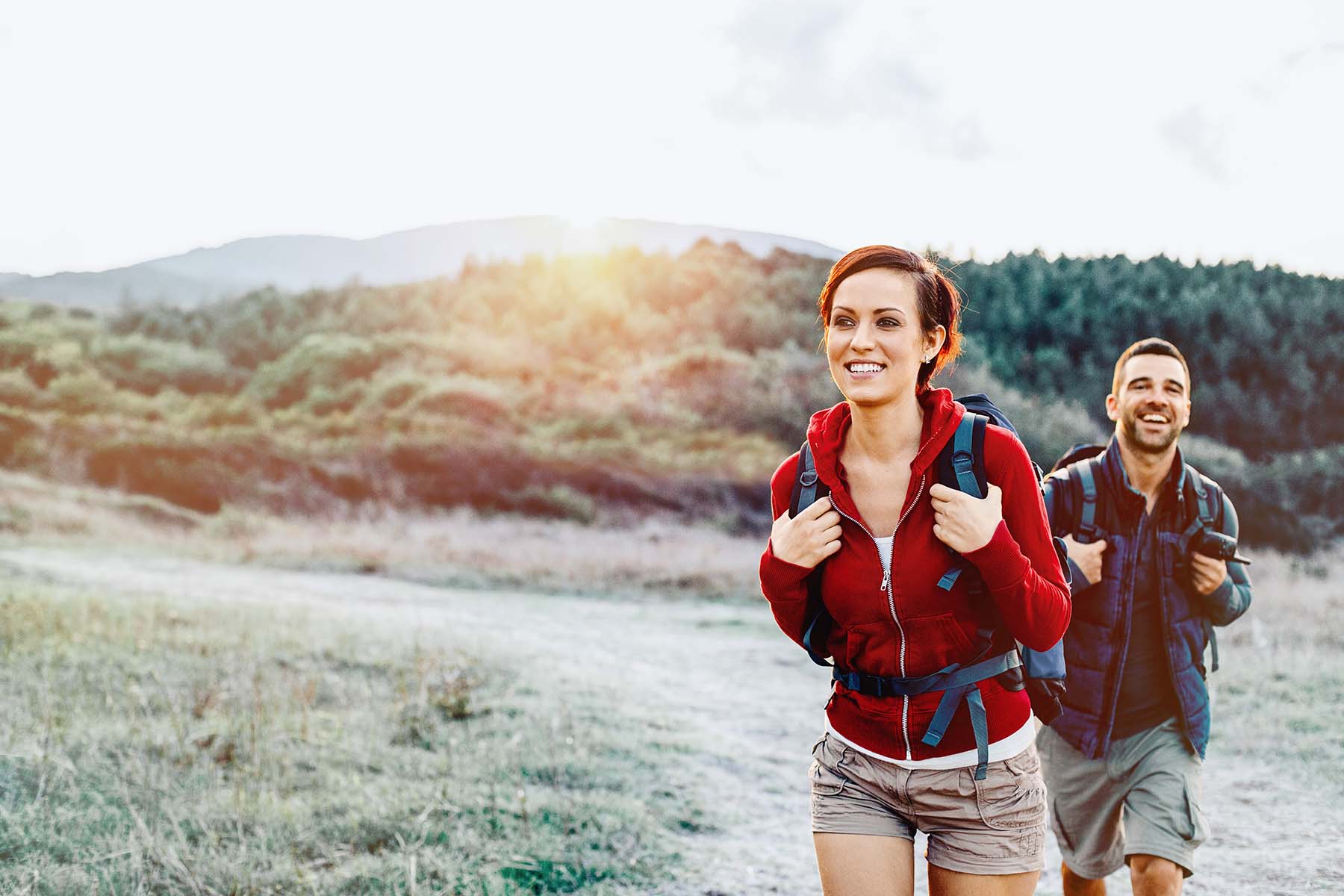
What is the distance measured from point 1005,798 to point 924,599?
52 centimetres

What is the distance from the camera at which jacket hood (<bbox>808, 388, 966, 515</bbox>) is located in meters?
2.35

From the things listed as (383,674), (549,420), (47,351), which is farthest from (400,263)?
(383,674)

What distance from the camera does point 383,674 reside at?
8.94 metres

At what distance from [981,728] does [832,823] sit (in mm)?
438

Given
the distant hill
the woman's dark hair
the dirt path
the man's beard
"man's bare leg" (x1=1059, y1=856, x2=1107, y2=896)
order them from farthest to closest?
the distant hill < the dirt path < "man's bare leg" (x1=1059, y1=856, x2=1107, y2=896) < the man's beard < the woman's dark hair

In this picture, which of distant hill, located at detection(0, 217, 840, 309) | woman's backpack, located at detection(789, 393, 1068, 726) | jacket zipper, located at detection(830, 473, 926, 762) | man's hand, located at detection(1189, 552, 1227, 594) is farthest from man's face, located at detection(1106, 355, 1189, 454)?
distant hill, located at detection(0, 217, 840, 309)

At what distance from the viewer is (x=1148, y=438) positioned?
12.9ft

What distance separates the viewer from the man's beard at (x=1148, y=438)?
390 cm

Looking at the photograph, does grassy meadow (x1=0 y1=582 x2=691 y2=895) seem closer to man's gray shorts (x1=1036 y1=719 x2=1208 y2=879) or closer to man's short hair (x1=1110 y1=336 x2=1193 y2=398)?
man's gray shorts (x1=1036 y1=719 x2=1208 y2=879)

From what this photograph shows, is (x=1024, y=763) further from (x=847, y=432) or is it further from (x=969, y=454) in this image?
(x=847, y=432)

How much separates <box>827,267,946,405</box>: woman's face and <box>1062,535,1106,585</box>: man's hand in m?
1.81

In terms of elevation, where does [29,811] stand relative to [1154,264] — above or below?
below

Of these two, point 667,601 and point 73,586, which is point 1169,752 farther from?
point 73,586

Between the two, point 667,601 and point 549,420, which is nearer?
point 667,601
